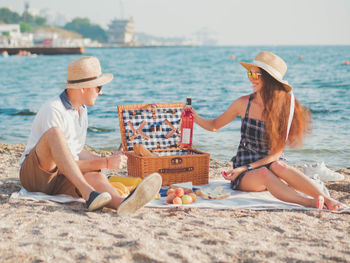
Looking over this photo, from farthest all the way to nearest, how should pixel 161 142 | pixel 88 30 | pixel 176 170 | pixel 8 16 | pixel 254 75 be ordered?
pixel 88 30
pixel 8 16
pixel 161 142
pixel 176 170
pixel 254 75

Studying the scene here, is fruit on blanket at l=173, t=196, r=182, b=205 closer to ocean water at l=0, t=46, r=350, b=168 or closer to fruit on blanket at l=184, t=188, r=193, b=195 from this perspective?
fruit on blanket at l=184, t=188, r=193, b=195

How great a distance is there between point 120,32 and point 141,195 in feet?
435

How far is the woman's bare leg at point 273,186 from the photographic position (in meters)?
3.38

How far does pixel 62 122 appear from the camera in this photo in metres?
3.28

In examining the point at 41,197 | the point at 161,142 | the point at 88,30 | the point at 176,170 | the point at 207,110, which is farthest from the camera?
the point at 88,30

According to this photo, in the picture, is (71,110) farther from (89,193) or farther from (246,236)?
(246,236)

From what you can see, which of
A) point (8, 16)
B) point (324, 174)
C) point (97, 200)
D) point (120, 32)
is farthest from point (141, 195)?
point (120, 32)

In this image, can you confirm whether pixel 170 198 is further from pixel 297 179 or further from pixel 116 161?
pixel 297 179

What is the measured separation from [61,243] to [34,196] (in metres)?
1.06

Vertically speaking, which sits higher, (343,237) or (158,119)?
(158,119)

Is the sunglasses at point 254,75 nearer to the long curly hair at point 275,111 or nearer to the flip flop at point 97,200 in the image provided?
the long curly hair at point 275,111

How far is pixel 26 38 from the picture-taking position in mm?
79625

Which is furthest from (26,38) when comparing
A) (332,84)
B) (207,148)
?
(207,148)

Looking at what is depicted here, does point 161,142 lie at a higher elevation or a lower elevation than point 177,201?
higher
